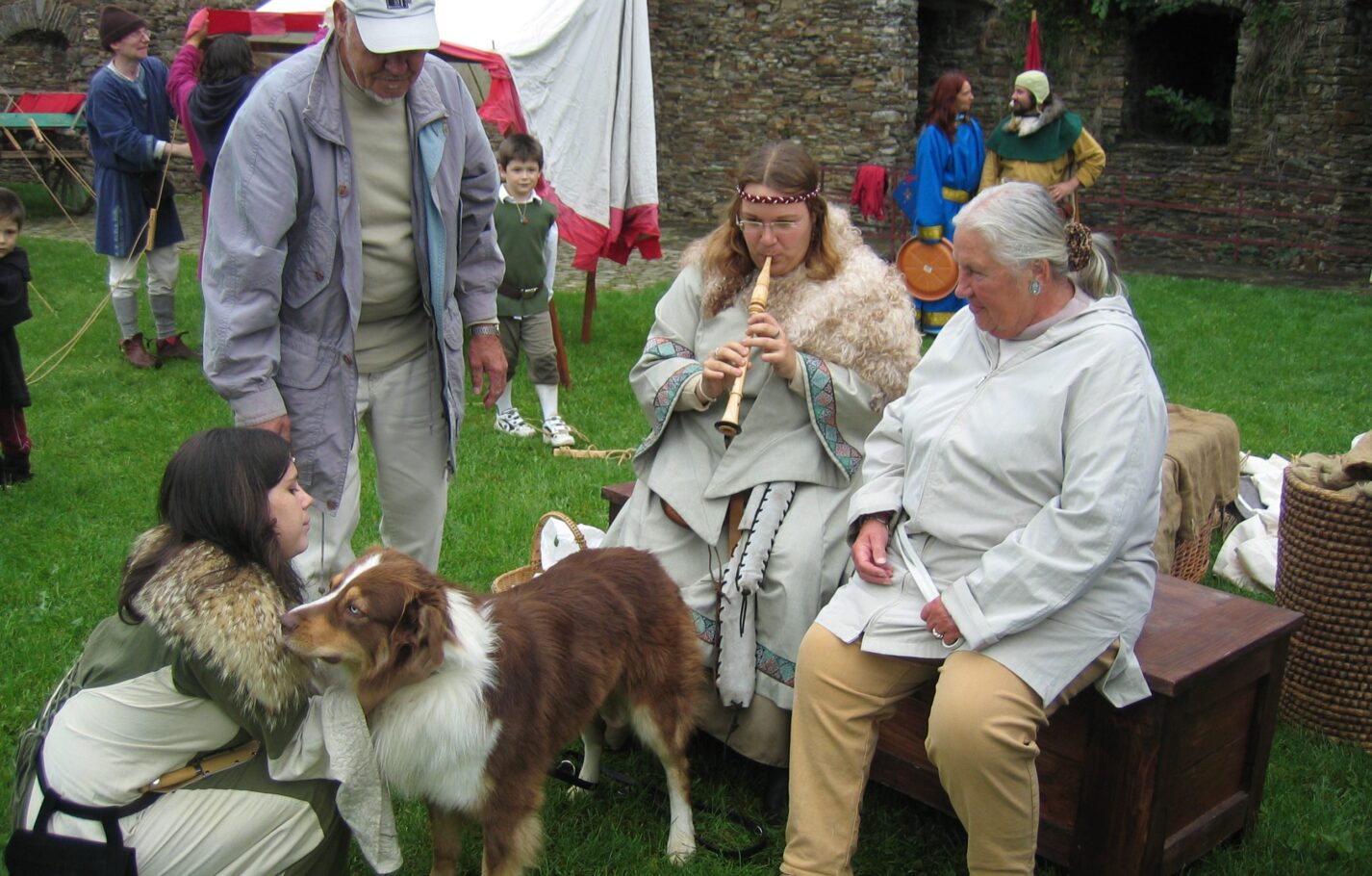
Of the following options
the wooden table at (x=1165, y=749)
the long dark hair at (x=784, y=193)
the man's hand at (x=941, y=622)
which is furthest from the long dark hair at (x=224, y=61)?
the man's hand at (x=941, y=622)

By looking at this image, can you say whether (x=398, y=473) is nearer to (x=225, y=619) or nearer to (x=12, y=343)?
(x=225, y=619)

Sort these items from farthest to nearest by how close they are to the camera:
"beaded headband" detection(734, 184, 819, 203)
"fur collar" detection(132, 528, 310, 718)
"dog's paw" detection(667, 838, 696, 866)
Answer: "beaded headband" detection(734, 184, 819, 203) → "dog's paw" detection(667, 838, 696, 866) → "fur collar" detection(132, 528, 310, 718)

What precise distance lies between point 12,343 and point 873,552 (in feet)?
15.2

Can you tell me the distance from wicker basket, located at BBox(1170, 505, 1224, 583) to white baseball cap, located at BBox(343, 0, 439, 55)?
3.24 metres

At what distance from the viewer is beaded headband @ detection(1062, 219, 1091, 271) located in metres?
2.80

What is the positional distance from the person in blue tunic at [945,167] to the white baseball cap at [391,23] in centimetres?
628

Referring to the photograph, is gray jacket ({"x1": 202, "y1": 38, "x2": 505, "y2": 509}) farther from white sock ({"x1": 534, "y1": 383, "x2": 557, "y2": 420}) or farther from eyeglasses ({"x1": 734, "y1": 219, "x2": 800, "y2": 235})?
white sock ({"x1": 534, "y1": 383, "x2": 557, "y2": 420})

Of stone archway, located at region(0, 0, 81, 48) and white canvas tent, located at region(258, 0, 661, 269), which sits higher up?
stone archway, located at region(0, 0, 81, 48)

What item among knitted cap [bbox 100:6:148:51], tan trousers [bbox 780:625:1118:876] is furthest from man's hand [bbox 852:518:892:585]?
knitted cap [bbox 100:6:148:51]

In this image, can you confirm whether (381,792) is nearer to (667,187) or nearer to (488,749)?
(488,749)

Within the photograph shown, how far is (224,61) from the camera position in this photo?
6957mm

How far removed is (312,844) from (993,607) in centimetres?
156

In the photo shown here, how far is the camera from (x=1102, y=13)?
13633 mm

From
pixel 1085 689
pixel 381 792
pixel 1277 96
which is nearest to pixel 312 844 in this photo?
pixel 381 792
